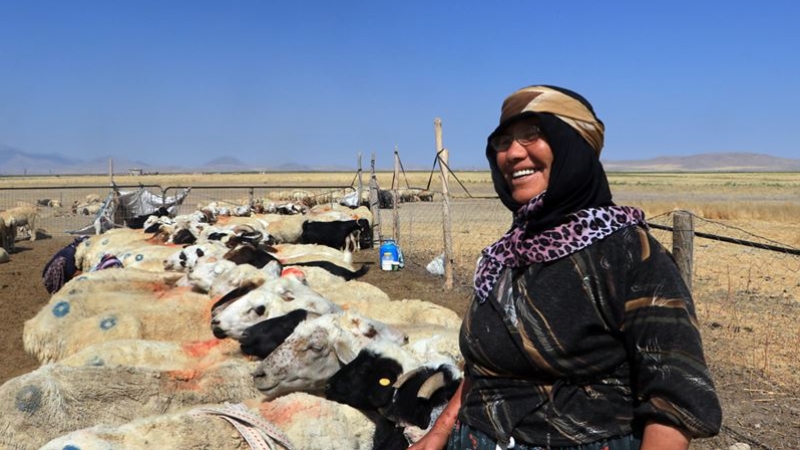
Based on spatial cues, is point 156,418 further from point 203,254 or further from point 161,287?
point 203,254

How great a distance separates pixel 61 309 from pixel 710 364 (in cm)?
663

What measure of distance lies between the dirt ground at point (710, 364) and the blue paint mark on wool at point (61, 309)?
0.60 meters

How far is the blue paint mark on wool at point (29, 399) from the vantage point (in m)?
3.96

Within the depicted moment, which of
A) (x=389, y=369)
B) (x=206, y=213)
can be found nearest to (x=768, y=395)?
(x=389, y=369)

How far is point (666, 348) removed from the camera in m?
1.74

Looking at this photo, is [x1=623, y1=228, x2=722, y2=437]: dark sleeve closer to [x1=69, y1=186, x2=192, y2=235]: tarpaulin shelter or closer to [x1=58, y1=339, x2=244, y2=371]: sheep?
[x1=58, y1=339, x2=244, y2=371]: sheep

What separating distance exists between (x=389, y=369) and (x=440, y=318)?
2.59 metres

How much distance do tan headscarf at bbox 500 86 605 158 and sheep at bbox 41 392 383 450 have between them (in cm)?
245

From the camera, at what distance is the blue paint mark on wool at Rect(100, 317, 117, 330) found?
253 inches

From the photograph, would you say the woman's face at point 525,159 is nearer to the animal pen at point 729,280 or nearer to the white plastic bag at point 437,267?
the animal pen at point 729,280

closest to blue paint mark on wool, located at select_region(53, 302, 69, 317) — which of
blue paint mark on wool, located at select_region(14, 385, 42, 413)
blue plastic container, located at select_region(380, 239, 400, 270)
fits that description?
blue paint mark on wool, located at select_region(14, 385, 42, 413)

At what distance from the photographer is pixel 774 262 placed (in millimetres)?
12938

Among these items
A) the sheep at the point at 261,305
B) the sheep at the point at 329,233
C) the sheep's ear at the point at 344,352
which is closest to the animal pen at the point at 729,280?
the sheep at the point at 329,233

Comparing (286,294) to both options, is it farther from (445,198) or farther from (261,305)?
(445,198)
